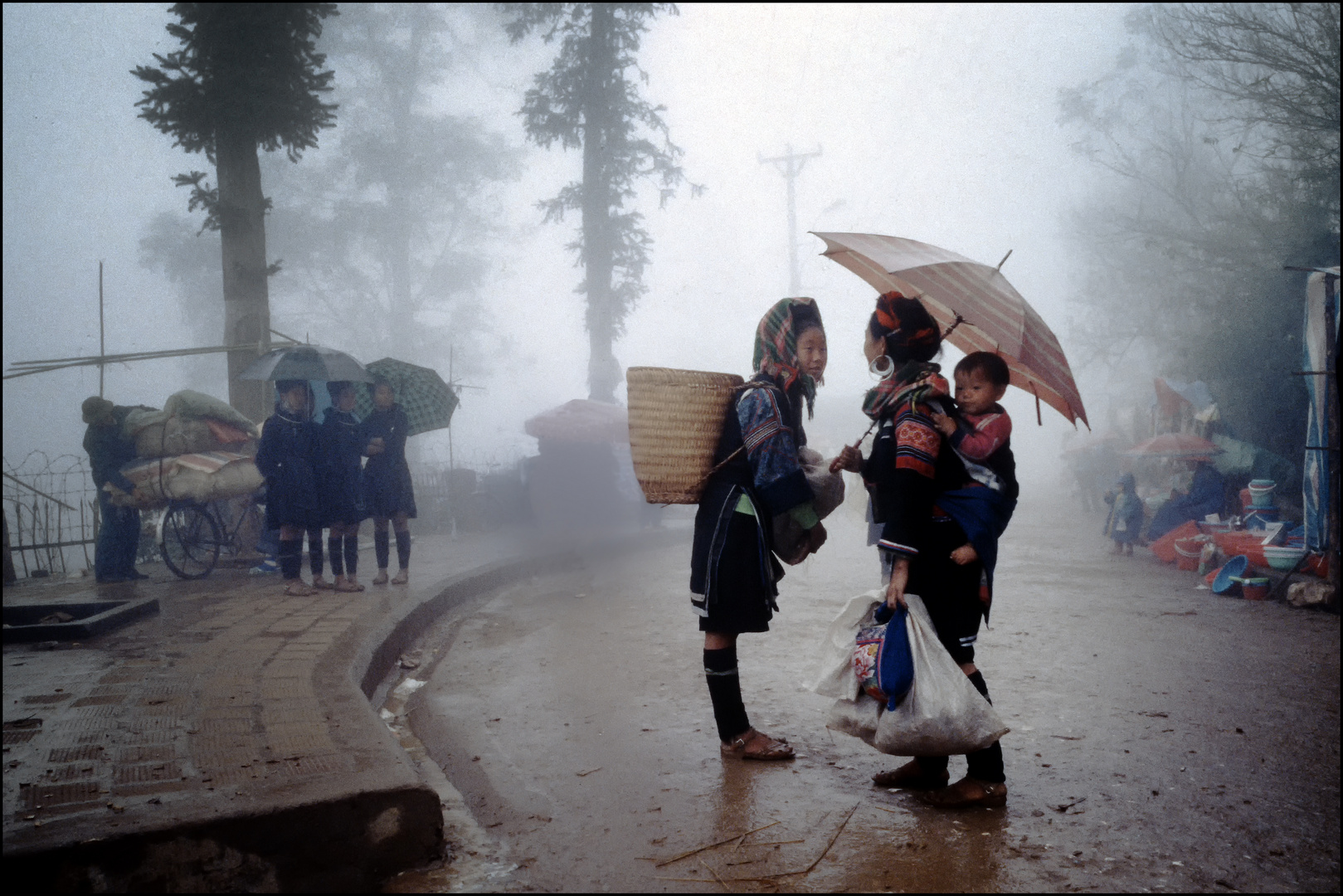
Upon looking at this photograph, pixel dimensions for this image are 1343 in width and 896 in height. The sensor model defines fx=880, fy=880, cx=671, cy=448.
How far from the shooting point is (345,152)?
1101 inches

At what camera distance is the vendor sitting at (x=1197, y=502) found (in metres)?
11.7

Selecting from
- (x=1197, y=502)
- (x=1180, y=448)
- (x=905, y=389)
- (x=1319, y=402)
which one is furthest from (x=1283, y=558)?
(x=905, y=389)

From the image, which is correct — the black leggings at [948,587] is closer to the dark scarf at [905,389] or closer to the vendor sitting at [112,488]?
the dark scarf at [905,389]

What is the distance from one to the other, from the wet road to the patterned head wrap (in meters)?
1.76

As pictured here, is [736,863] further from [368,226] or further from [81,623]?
[368,226]

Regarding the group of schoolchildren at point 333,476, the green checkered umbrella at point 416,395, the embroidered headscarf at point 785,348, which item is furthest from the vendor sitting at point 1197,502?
the embroidered headscarf at point 785,348

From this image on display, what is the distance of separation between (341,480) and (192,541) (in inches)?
105

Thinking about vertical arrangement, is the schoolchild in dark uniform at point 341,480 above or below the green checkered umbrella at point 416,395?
below

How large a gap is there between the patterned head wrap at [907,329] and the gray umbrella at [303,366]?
6.32 m

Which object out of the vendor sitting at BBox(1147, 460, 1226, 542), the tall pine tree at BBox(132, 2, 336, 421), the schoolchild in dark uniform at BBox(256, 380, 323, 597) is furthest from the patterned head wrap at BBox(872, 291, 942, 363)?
the vendor sitting at BBox(1147, 460, 1226, 542)

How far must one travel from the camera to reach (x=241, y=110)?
10805mm

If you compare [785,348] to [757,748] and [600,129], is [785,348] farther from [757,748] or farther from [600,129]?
[600,129]

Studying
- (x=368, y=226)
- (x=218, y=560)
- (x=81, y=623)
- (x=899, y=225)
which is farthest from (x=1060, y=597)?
(x=899, y=225)

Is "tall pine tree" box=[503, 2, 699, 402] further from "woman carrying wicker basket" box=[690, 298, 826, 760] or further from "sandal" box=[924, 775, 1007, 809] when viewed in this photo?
"sandal" box=[924, 775, 1007, 809]
